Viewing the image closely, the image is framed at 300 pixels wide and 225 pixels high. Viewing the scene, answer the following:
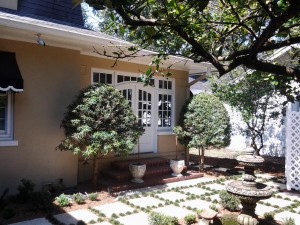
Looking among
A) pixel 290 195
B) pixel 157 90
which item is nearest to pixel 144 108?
pixel 157 90

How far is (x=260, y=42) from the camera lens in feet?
7.48

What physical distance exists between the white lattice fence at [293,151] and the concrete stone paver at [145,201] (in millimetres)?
4037

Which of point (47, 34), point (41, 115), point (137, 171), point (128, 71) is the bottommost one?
point (137, 171)

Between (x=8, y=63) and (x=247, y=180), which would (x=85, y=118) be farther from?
(x=247, y=180)

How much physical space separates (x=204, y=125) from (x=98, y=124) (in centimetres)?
432

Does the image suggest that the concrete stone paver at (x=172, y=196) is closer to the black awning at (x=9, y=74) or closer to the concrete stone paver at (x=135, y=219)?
the concrete stone paver at (x=135, y=219)

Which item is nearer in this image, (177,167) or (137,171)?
(137,171)

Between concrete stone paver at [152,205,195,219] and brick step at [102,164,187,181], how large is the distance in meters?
2.41

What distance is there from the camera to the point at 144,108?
38.1 feet

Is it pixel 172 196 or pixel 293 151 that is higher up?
pixel 293 151

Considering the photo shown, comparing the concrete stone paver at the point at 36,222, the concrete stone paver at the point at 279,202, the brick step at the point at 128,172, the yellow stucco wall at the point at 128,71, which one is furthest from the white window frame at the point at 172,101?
the concrete stone paver at the point at 36,222

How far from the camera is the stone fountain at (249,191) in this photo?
562 cm

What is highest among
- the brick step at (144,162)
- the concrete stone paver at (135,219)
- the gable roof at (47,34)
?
the gable roof at (47,34)

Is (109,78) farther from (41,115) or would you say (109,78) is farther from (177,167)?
(177,167)
